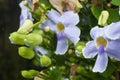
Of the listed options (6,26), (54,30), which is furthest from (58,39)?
(6,26)

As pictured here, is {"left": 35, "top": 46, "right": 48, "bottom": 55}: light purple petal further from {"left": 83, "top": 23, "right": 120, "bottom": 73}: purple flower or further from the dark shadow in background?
the dark shadow in background

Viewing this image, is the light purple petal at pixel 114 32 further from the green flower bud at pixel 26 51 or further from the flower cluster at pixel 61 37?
the green flower bud at pixel 26 51

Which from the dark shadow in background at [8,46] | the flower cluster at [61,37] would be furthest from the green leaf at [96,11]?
the dark shadow in background at [8,46]

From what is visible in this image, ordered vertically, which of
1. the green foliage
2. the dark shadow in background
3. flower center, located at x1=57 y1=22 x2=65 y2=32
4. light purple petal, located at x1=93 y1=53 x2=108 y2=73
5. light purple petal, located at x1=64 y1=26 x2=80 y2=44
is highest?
flower center, located at x1=57 y1=22 x2=65 y2=32

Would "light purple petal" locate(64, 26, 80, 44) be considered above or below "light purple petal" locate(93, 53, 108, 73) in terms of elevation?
above

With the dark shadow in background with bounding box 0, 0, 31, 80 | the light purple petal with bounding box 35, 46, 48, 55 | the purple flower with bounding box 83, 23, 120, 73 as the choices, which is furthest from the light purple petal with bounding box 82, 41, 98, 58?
the dark shadow in background with bounding box 0, 0, 31, 80

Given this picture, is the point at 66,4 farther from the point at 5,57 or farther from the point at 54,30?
the point at 5,57

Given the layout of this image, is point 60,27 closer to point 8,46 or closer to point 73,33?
point 73,33
